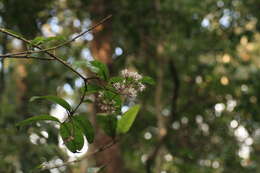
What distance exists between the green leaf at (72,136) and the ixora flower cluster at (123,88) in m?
0.10

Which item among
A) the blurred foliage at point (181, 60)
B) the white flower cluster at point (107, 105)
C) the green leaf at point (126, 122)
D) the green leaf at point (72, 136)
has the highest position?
the blurred foliage at point (181, 60)

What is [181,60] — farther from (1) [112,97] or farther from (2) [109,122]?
(2) [109,122]

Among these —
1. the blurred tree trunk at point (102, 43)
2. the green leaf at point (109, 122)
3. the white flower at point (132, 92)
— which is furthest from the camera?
the blurred tree trunk at point (102, 43)

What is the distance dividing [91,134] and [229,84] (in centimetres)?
275

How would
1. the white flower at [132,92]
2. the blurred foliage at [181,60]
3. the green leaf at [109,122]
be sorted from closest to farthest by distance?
the green leaf at [109,122] → the white flower at [132,92] → the blurred foliage at [181,60]

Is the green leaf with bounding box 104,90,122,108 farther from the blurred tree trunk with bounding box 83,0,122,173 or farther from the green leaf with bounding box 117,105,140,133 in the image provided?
the blurred tree trunk with bounding box 83,0,122,173

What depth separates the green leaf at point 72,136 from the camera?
112 cm

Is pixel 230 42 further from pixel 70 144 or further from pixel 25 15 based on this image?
pixel 70 144

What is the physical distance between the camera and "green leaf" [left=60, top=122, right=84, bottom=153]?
1118 millimetres

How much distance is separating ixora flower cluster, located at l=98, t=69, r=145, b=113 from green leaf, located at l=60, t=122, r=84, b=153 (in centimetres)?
10

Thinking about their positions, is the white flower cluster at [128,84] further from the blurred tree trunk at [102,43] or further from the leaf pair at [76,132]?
the blurred tree trunk at [102,43]

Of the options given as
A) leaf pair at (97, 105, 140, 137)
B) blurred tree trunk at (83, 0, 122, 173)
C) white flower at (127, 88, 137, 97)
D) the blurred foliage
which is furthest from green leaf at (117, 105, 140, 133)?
blurred tree trunk at (83, 0, 122, 173)

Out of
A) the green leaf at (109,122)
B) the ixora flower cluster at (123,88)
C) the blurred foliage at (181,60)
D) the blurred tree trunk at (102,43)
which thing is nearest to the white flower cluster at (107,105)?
the ixora flower cluster at (123,88)

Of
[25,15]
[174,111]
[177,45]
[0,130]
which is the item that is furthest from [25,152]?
[177,45]
